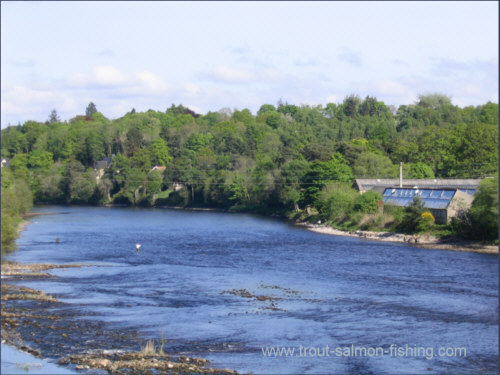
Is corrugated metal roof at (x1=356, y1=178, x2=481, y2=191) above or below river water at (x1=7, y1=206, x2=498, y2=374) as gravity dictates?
above

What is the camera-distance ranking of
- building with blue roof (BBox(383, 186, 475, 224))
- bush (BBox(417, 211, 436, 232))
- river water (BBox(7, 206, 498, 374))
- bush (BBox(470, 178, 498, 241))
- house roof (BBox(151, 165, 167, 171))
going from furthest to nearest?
house roof (BBox(151, 165, 167, 171)) → building with blue roof (BBox(383, 186, 475, 224)) → bush (BBox(417, 211, 436, 232)) → bush (BBox(470, 178, 498, 241)) → river water (BBox(7, 206, 498, 374))

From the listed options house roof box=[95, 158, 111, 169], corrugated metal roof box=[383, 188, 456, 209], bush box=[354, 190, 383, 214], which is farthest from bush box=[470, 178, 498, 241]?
house roof box=[95, 158, 111, 169]

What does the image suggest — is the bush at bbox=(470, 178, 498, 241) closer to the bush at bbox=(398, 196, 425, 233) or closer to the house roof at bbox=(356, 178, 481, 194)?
the bush at bbox=(398, 196, 425, 233)

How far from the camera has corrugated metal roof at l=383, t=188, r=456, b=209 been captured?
46.4 meters

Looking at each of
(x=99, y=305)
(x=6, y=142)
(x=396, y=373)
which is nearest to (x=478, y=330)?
(x=396, y=373)

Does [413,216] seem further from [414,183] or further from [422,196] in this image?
[414,183]

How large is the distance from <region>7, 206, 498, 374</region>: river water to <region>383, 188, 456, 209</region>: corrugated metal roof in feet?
24.0

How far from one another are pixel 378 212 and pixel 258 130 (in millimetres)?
55565

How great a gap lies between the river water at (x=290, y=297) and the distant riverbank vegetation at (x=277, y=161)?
5.65m

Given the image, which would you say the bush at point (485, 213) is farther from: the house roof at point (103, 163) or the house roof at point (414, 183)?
the house roof at point (103, 163)

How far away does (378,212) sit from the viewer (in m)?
51.0

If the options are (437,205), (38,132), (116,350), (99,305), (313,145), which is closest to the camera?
(116,350)

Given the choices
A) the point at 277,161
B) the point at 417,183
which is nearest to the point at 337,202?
the point at 417,183

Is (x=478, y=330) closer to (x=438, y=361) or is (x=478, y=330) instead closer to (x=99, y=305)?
(x=438, y=361)
